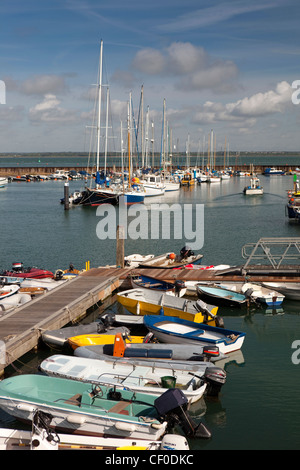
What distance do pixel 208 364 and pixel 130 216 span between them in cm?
4474

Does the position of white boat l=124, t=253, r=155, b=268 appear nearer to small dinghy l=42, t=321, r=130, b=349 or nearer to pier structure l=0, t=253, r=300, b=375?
pier structure l=0, t=253, r=300, b=375

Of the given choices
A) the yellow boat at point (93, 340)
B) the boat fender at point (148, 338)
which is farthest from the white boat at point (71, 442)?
the boat fender at point (148, 338)

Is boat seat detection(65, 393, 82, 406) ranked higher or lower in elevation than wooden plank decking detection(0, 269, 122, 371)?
lower

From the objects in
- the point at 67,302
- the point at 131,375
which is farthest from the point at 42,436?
the point at 67,302

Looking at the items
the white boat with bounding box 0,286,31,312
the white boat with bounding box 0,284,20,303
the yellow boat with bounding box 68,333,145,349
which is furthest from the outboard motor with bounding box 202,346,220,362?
the white boat with bounding box 0,284,20,303

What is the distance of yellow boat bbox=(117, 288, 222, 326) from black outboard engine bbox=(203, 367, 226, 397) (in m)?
4.85

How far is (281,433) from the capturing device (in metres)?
12.0

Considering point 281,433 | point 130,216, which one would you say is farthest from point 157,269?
point 130,216

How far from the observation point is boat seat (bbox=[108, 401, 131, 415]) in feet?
37.8

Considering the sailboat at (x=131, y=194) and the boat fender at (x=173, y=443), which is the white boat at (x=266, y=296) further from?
the sailboat at (x=131, y=194)

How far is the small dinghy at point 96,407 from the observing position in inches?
427

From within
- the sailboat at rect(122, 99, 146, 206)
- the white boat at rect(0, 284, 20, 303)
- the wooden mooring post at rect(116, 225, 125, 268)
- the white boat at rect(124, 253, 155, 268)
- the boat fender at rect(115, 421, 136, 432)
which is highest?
the sailboat at rect(122, 99, 146, 206)

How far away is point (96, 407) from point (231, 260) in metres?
22.2
